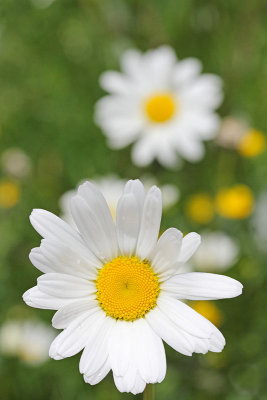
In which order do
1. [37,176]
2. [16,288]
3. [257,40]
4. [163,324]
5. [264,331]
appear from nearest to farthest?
[163,324] → [264,331] → [16,288] → [37,176] → [257,40]

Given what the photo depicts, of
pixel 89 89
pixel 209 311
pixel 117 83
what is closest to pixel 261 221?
pixel 209 311

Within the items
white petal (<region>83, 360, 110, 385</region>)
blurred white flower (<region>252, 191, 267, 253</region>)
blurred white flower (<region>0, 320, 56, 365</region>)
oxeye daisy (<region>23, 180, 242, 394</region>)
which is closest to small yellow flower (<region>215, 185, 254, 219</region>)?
blurred white flower (<region>252, 191, 267, 253</region>)

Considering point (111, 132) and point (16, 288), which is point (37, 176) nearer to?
point (111, 132)

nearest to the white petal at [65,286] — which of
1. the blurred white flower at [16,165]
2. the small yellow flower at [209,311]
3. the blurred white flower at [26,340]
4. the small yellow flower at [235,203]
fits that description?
the small yellow flower at [209,311]

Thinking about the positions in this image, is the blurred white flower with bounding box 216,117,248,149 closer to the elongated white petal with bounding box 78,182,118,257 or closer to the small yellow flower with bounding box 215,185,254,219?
the small yellow flower with bounding box 215,185,254,219

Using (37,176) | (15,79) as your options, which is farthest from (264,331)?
(15,79)

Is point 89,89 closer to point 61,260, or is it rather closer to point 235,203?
point 235,203
